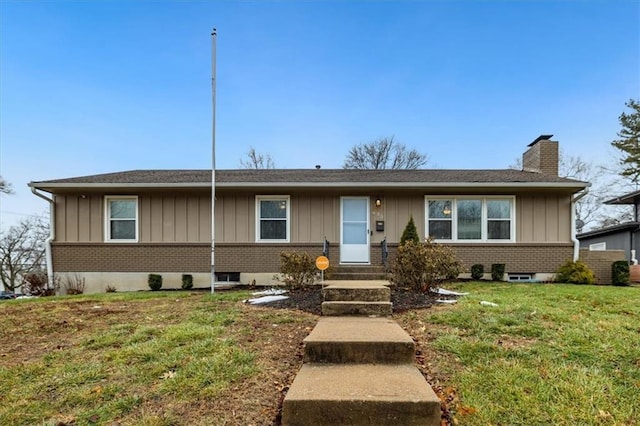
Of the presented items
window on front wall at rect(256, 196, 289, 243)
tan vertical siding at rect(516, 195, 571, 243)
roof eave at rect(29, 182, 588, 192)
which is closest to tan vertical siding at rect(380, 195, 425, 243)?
roof eave at rect(29, 182, 588, 192)

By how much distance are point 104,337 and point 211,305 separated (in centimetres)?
207

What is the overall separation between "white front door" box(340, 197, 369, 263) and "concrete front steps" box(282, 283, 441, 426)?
21.3ft

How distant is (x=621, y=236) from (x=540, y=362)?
17826 millimetres

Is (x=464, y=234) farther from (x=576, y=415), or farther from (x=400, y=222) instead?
(x=576, y=415)

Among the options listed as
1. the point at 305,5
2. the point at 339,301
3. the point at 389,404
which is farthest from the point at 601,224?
the point at 389,404

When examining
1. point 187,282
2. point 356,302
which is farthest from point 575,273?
point 187,282

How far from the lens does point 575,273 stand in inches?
390

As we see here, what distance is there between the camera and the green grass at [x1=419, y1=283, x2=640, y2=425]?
2422 millimetres

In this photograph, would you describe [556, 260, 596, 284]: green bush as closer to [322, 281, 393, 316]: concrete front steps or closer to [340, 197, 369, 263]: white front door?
[340, 197, 369, 263]: white front door

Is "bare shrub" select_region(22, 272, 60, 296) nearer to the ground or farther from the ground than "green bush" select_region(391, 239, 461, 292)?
nearer to the ground

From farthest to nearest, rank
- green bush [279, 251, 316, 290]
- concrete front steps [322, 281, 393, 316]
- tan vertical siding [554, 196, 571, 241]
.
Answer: tan vertical siding [554, 196, 571, 241], green bush [279, 251, 316, 290], concrete front steps [322, 281, 393, 316]

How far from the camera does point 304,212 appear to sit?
1067cm

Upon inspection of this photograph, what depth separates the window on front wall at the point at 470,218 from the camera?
10.6 m

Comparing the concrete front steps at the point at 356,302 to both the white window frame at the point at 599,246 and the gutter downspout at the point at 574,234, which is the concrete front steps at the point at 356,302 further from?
the white window frame at the point at 599,246
